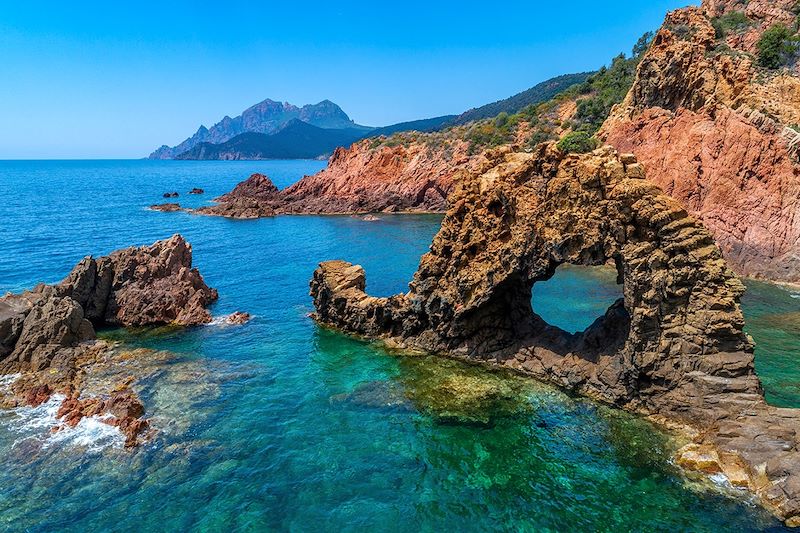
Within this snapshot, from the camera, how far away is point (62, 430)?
23438 millimetres

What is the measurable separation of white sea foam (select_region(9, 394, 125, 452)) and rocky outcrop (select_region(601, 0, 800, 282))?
153 ft

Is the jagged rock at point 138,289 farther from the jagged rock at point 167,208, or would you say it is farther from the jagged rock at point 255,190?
the jagged rock at point 255,190

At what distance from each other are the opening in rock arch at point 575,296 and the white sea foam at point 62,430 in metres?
27.0

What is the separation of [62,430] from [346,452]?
13.4 metres

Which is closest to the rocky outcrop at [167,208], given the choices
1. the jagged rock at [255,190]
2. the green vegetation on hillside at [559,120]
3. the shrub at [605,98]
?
the jagged rock at [255,190]

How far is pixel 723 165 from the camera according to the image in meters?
48.7

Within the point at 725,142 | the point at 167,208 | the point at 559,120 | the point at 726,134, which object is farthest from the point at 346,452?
the point at 167,208

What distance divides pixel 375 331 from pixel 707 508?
2120 cm

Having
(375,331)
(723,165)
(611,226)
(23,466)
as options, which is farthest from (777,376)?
(23,466)

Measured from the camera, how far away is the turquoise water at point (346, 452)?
1794 cm

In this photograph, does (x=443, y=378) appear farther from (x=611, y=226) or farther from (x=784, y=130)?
(x=784, y=130)

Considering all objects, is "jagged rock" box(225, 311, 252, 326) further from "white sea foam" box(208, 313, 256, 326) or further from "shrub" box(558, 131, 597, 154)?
"shrub" box(558, 131, 597, 154)

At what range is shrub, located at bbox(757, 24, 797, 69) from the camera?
194 feet

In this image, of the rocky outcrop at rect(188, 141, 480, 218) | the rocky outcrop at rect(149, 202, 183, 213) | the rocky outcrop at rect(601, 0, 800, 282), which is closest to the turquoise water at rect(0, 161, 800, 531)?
the rocky outcrop at rect(601, 0, 800, 282)
